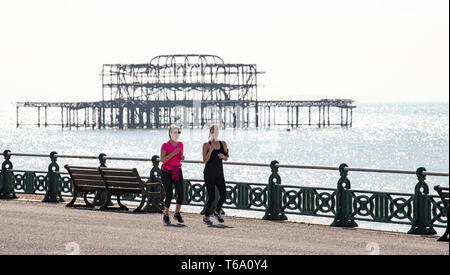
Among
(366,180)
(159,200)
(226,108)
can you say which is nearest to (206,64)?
(226,108)

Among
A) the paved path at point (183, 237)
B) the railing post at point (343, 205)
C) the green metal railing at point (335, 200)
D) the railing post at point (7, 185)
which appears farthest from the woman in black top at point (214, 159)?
the railing post at point (7, 185)

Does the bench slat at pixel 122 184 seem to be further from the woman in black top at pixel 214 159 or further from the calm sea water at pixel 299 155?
the calm sea water at pixel 299 155

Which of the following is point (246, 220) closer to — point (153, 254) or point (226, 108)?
point (153, 254)

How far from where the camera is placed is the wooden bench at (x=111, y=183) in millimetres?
17453

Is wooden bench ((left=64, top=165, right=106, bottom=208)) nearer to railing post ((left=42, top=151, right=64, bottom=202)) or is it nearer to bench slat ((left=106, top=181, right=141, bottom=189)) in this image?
bench slat ((left=106, top=181, right=141, bottom=189))

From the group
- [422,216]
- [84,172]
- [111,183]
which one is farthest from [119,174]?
[422,216]

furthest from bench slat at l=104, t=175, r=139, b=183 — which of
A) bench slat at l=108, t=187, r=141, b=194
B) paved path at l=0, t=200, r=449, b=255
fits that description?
paved path at l=0, t=200, r=449, b=255

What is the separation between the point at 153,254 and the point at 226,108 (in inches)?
5558

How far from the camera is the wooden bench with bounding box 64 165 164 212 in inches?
687

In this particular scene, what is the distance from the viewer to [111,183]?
17.9 metres

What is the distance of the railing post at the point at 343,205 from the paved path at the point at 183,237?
1.39 ft

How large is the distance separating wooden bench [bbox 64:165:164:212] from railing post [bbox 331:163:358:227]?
3769 millimetres

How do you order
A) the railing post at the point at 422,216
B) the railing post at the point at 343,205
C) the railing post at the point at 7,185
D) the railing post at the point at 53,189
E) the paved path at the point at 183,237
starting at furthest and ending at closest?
the railing post at the point at 7,185
the railing post at the point at 53,189
the railing post at the point at 343,205
the railing post at the point at 422,216
the paved path at the point at 183,237
